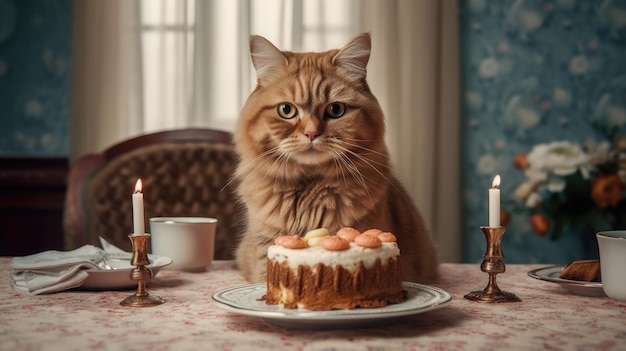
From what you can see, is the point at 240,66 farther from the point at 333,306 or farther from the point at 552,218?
the point at 333,306

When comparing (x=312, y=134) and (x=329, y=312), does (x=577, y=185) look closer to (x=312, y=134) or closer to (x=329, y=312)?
(x=312, y=134)

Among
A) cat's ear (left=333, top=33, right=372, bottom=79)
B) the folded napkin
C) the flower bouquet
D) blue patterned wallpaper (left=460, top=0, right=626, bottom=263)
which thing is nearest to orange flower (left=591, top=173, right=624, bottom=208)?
the flower bouquet

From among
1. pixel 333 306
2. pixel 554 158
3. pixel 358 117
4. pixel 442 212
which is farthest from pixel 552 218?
pixel 333 306

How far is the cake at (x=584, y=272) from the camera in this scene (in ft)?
3.96

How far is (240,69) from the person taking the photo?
3.12 m

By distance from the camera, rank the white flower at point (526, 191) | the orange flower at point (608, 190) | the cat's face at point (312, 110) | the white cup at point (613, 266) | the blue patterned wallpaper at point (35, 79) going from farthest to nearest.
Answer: the blue patterned wallpaper at point (35, 79) → the white flower at point (526, 191) → the orange flower at point (608, 190) → the cat's face at point (312, 110) → the white cup at point (613, 266)

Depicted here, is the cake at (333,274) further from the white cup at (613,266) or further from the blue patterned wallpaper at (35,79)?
the blue patterned wallpaper at (35,79)

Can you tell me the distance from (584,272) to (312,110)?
1.95 ft

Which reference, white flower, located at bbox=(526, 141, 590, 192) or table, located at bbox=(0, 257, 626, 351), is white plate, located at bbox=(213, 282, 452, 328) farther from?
white flower, located at bbox=(526, 141, 590, 192)

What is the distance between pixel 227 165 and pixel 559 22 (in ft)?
6.08

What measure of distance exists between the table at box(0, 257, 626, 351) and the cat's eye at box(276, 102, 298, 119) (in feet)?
1.25

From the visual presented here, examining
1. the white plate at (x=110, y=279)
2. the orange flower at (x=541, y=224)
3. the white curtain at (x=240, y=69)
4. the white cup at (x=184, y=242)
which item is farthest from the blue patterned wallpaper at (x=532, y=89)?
the white plate at (x=110, y=279)

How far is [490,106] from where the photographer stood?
3189 mm

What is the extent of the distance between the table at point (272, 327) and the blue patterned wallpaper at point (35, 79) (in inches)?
86.6
